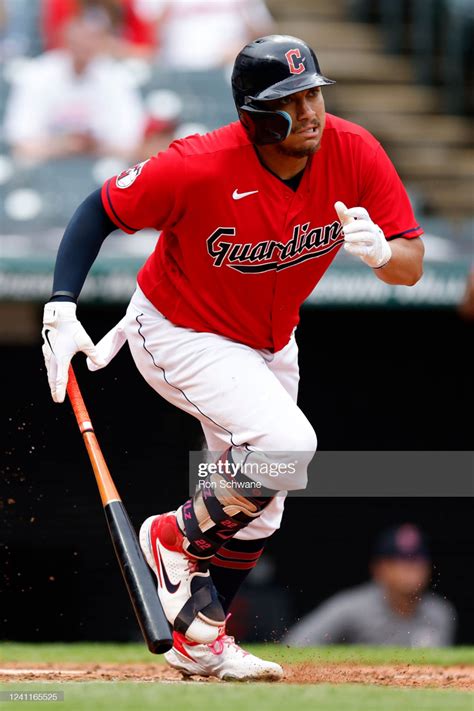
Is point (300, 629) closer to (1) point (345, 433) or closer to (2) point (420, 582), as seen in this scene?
(2) point (420, 582)

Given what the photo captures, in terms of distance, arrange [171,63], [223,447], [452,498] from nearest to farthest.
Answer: [223,447], [452,498], [171,63]

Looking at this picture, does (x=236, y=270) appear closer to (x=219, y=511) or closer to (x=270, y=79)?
(x=270, y=79)

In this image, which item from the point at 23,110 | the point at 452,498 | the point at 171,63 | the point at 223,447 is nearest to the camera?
the point at 223,447

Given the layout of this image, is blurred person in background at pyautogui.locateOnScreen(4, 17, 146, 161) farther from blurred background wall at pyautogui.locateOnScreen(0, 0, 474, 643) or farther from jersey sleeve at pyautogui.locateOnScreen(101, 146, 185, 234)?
jersey sleeve at pyautogui.locateOnScreen(101, 146, 185, 234)

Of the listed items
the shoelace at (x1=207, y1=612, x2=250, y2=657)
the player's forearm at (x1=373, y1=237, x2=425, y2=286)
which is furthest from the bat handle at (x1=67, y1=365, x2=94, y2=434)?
the player's forearm at (x1=373, y1=237, x2=425, y2=286)

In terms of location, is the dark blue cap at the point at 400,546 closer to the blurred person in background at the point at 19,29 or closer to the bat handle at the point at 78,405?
the bat handle at the point at 78,405

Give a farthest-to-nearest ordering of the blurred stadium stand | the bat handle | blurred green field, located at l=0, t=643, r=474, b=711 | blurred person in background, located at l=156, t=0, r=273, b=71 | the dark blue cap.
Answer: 1. blurred person in background, located at l=156, t=0, r=273, b=71
2. the blurred stadium stand
3. the dark blue cap
4. the bat handle
5. blurred green field, located at l=0, t=643, r=474, b=711

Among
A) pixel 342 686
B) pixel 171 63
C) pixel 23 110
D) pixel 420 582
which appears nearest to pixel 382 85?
pixel 171 63

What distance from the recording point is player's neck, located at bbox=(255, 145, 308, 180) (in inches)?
151

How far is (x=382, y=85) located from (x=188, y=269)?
17.4 ft

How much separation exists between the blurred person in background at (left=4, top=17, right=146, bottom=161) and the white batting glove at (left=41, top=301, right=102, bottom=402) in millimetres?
3553

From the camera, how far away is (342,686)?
3.82m

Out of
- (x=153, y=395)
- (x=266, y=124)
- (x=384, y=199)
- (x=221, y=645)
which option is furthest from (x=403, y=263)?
(x=153, y=395)

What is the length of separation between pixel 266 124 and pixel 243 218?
0.28 meters
